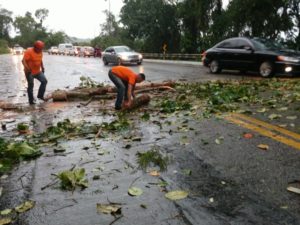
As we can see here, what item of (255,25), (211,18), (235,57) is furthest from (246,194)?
(211,18)

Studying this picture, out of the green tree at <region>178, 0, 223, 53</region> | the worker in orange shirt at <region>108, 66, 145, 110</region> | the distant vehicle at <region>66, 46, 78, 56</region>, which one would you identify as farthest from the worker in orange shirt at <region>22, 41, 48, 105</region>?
the distant vehicle at <region>66, 46, 78, 56</region>

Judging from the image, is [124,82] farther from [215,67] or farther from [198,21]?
[198,21]

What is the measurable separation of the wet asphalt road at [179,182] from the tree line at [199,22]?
21.8 m

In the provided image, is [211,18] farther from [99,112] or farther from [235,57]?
[99,112]

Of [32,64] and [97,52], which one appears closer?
[32,64]

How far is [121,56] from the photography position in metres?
30.8

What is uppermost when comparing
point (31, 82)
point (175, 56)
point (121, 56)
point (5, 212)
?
point (31, 82)

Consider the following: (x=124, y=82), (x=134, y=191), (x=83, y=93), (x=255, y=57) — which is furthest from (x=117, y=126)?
(x=255, y=57)

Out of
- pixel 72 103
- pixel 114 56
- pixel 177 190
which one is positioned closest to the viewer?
pixel 177 190

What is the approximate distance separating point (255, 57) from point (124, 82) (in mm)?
8040

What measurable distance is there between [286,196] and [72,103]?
8611mm

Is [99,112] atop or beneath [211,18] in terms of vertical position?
beneath

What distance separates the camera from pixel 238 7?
2828cm

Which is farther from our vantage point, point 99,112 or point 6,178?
point 99,112
